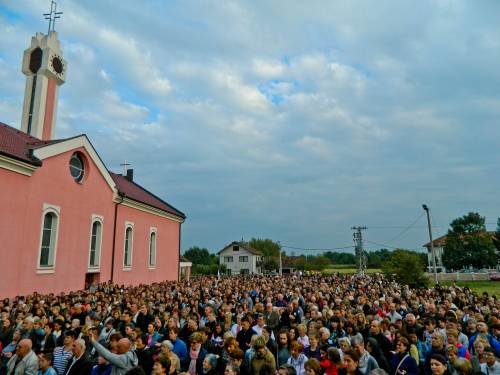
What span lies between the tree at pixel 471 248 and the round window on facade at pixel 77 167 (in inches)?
1997

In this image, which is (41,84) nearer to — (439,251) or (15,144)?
(15,144)

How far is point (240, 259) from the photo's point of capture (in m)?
72.1

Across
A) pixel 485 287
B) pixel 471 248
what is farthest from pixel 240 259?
pixel 485 287

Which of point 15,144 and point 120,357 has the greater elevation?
point 15,144

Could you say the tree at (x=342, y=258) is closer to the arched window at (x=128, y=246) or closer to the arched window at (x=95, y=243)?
the arched window at (x=128, y=246)

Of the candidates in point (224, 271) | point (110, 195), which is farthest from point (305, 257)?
point (110, 195)

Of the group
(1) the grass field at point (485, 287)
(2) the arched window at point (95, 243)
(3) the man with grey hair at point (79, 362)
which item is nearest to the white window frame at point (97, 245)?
(2) the arched window at point (95, 243)

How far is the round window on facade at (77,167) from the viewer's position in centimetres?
1917

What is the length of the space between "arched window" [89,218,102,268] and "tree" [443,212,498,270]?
48.9 m

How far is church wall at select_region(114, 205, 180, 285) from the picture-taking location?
2300 centimetres

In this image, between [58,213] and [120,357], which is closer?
[120,357]

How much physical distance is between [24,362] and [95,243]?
16.0 meters

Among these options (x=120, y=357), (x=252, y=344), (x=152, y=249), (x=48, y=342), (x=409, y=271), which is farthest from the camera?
(x=152, y=249)

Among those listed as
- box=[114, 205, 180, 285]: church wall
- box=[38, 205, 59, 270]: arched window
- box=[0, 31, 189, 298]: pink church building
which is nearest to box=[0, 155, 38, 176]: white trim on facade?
box=[0, 31, 189, 298]: pink church building
